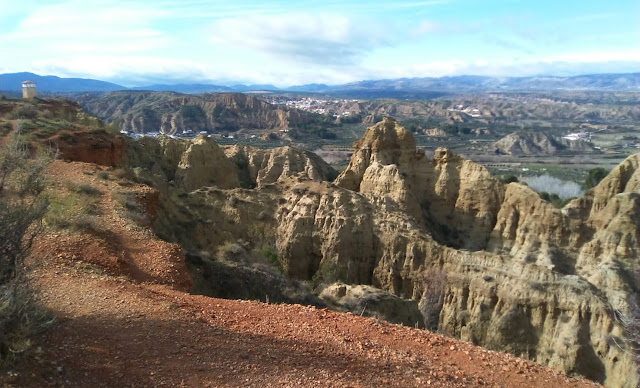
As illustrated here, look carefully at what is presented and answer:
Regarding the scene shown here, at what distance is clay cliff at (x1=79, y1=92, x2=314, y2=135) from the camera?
11600 cm

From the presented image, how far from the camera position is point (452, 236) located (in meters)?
33.4

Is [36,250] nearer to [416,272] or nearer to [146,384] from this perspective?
[146,384]

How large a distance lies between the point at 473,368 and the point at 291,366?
3079 mm

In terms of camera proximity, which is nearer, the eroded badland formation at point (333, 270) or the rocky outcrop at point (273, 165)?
the eroded badland formation at point (333, 270)

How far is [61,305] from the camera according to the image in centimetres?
800

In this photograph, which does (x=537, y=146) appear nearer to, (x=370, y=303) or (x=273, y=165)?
(x=273, y=165)

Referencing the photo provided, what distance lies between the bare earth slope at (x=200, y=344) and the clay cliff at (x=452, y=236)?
8012 mm

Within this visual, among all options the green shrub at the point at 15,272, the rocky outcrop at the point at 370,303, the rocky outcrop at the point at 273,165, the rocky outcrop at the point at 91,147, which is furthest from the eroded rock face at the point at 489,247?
the green shrub at the point at 15,272

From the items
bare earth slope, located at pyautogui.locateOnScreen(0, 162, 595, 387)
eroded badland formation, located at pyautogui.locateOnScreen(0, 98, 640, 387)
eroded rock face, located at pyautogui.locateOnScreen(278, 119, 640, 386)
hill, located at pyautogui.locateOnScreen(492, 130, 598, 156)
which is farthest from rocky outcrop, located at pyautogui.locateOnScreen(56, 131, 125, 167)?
hill, located at pyautogui.locateOnScreen(492, 130, 598, 156)

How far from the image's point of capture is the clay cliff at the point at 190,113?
11600 centimetres

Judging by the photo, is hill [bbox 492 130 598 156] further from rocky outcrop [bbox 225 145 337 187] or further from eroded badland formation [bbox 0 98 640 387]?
eroded badland formation [bbox 0 98 640 387]

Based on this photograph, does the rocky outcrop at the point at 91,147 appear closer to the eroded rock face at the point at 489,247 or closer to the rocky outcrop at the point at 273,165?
the eroded rock face at the point at 489,247

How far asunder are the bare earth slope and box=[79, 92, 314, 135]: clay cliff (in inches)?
4171

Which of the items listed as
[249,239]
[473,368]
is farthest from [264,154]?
[473,368]
